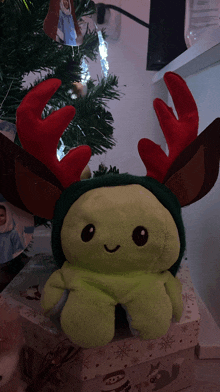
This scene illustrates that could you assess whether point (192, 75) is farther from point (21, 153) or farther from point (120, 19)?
point (21, 153)

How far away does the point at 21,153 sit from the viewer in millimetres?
357

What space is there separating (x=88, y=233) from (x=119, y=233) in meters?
0.04

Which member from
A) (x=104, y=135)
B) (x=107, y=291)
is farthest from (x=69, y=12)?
(x=107, y=291)

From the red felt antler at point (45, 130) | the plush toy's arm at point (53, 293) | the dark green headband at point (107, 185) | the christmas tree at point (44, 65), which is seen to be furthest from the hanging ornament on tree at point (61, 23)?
the plush toy's arm at point (53, 293)

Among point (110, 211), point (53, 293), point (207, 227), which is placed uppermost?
point (110, 211)

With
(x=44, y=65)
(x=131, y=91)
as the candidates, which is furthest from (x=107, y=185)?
(x=131, y=91)

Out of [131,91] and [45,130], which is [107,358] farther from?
[131,91]

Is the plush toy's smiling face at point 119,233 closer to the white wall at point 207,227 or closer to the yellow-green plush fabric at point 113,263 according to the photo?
the yellow-green plush fabric at point 113,263

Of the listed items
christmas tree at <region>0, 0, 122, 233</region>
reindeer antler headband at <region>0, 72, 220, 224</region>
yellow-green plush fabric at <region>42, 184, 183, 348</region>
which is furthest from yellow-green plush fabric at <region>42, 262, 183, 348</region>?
christmas tree at <region>0, 0, 122, 233</region>

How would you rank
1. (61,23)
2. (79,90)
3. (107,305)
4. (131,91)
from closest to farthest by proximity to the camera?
(107,305) → (61,23) → (79,90) → (131,91)

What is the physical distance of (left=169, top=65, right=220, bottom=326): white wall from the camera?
2.06 feet

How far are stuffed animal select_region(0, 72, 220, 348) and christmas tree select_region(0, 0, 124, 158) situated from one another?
16 centimetres

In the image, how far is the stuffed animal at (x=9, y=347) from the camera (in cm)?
32

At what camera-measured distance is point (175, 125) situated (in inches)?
16.1
